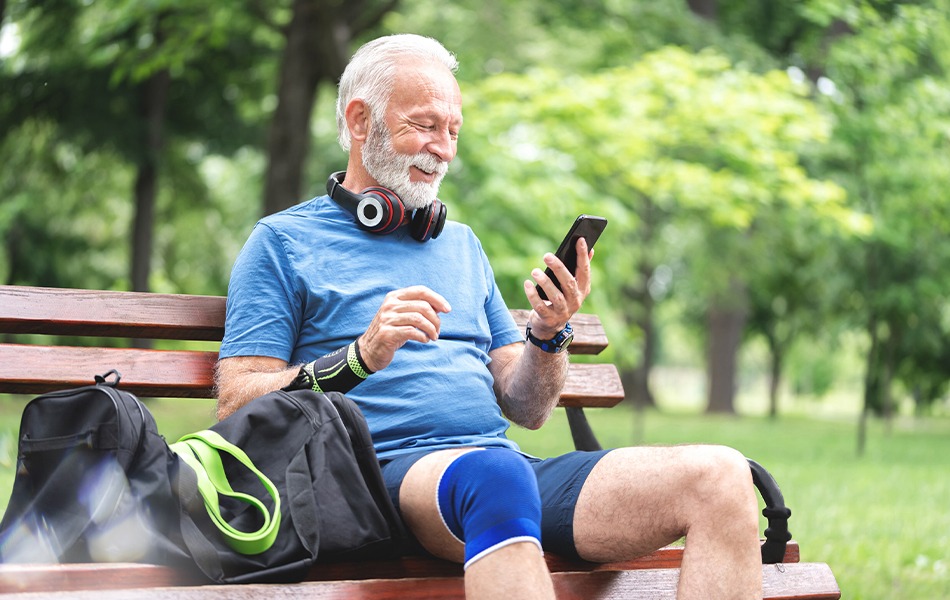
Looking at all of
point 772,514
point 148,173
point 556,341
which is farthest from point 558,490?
point 148,173

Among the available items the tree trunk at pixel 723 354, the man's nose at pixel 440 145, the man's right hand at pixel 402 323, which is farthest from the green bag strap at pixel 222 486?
the tree trunk at pixel 723 354

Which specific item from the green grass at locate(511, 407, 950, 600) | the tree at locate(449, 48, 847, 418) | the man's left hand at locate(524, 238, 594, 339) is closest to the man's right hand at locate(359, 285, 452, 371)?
the man's left hand at locate(524, 238, 594, 339)

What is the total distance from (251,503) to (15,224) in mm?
13134

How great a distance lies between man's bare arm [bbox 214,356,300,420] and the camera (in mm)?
2697

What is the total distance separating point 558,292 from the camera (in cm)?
278

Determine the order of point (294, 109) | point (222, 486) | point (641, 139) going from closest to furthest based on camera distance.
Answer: point (222, 486) → point (294, 109) → point (641, 139)

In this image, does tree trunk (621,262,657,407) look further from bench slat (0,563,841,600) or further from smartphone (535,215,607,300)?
smartphone (535,215,607,300)

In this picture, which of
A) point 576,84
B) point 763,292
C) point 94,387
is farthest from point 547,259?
point 763,292

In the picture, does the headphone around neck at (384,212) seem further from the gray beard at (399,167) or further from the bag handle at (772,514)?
the bag handle at (772,514)

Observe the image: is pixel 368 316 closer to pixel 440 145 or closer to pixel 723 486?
pixel 440 145

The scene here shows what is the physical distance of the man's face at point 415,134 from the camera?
303 cm

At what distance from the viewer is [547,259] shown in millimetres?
2691

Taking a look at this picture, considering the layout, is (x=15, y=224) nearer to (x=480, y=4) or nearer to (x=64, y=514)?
(x=480, y=4)

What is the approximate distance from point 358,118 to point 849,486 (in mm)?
7083
